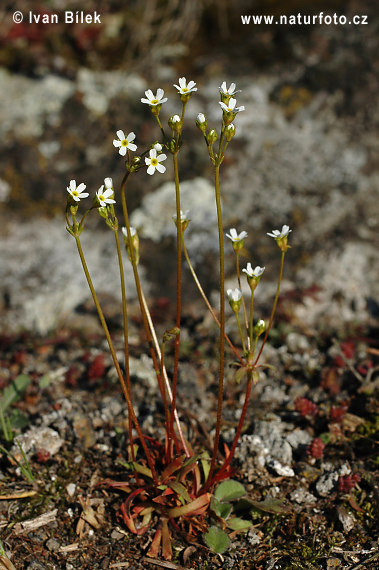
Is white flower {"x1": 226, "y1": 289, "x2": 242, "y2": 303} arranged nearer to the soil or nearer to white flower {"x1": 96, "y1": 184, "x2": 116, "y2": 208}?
white flower {"x1": 96, "y1": 184, "x2": 116, "y2": 208}

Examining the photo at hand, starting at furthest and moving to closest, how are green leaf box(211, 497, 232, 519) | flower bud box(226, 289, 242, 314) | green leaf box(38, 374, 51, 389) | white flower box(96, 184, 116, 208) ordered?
green leaf box(38, 374, 51, 389), green leaf box(211, 497, 232, 519), flower bud box(226, 289, 242, 314), white flower box(96, 184, 116, 208)

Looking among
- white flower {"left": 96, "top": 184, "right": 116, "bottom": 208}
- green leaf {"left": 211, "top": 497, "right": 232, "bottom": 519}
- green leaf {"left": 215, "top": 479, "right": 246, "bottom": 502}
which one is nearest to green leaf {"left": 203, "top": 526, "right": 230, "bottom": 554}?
green leaf {"left": 211, "top": 497, "right": 232, "bottom": 519}

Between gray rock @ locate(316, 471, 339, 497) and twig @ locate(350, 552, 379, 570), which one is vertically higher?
gray rock @ locate(316, 471, 339, 497)

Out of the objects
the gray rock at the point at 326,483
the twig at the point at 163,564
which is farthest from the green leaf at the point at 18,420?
the gray rock at the point at 326,483

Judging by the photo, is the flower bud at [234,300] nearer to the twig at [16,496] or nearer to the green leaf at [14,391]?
the twig at [16,496]

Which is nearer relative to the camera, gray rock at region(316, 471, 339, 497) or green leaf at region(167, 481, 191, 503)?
green leaf at region(167, 481, 191, 503)

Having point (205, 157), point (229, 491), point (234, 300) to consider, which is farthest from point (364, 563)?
point (205, 157)
